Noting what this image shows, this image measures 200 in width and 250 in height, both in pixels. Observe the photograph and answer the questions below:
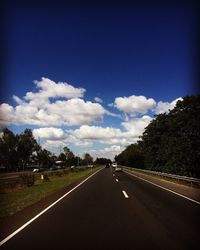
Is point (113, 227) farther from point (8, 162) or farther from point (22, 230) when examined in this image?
point (8, 162)

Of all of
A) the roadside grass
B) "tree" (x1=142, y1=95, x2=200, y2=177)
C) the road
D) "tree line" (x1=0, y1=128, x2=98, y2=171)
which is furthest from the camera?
"tree line" (x1=0, y1=128, x2=98, y2=171)

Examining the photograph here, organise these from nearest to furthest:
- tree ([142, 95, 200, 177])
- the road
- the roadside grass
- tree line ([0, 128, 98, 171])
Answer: the road → the roadside grass → tree ([142, 95, 200, 177]) → tree line ([0, 128, 98, 171])

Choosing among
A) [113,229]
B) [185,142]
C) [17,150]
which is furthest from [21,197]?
[17,150]

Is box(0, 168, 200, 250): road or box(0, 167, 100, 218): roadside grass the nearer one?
box(0, 168, 200, 250): road

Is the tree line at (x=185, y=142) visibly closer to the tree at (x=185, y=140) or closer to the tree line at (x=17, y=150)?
the tree at (x=185, y=140)

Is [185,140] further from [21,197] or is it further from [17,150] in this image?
[17,150]

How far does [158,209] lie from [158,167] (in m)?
49.3

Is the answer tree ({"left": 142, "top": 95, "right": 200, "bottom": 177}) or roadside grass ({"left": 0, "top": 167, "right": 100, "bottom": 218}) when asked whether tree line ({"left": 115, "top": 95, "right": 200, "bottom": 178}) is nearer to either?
tree ({"left": 142, "top": 95, "right": 200, "bottom": 177})

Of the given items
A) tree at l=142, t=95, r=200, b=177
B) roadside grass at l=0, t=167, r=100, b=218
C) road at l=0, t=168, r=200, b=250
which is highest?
tree at l=142, t=95, r=200, b=177

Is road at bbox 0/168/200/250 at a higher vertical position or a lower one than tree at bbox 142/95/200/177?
lower

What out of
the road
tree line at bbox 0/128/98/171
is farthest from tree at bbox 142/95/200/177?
tree line at bbox 0/128/98/171

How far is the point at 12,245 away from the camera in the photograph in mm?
7578

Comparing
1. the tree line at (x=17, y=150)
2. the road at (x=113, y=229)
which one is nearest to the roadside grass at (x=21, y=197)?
the road at (x=113, y=229)

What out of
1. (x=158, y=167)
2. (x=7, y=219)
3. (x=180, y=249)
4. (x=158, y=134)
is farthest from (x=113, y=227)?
(x=158, y=134)
